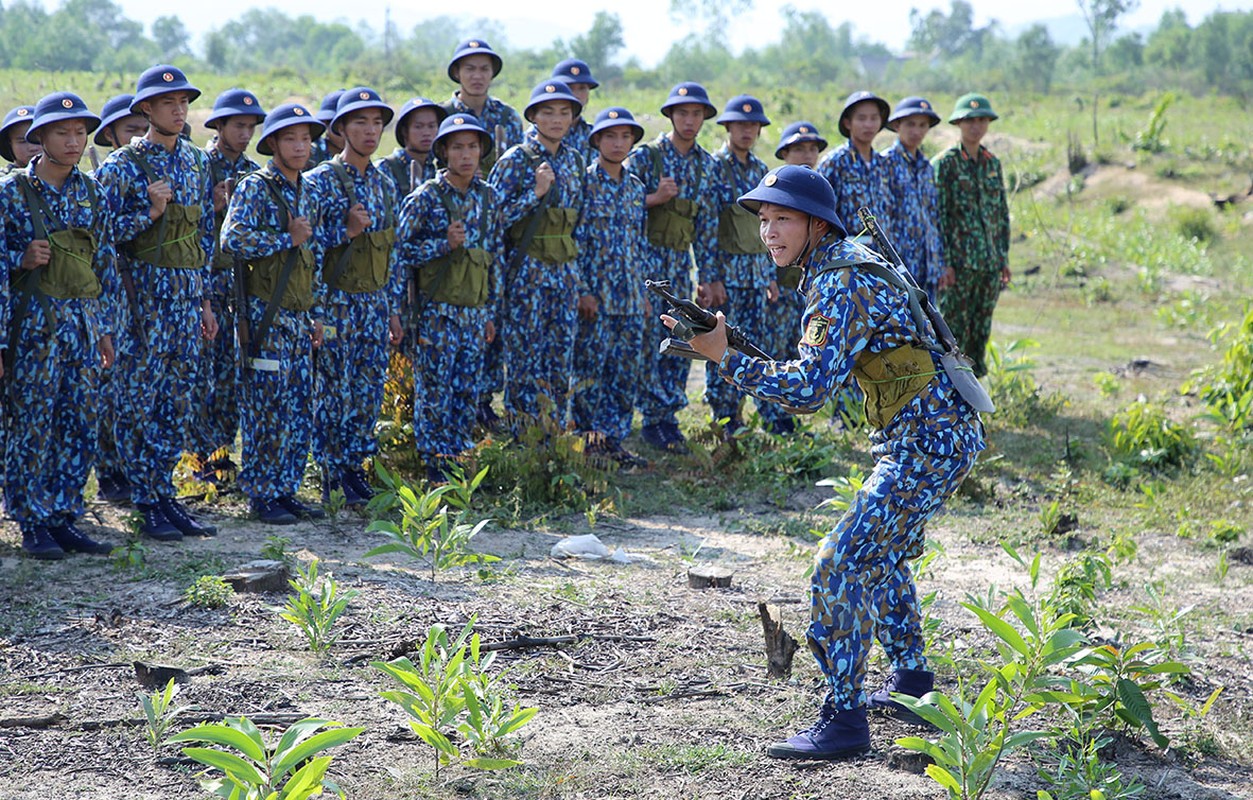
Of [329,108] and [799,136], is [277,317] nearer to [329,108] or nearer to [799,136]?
[329,108]

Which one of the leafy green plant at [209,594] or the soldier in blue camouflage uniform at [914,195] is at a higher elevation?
the soldier in blue camouflage uniform at [914,195]

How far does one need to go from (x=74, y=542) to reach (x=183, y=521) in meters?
0.54

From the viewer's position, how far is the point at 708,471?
7.93m

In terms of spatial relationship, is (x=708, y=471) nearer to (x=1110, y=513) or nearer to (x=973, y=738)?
(x=1110, y=513)

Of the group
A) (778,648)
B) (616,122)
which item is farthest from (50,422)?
(616,122)

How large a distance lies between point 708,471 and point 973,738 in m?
4.28

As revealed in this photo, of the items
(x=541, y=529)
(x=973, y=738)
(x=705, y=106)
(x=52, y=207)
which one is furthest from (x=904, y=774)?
(x=705, y=106)

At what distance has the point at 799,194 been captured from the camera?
4043 millimetres

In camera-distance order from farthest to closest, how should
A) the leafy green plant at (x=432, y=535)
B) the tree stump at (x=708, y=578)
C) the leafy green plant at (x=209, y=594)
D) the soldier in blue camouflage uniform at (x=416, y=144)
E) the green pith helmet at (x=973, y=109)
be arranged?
the green pith helmet at (x=973, y=109)
the soldier in blue camouflage uniform at (x=416, y=144)
the tree stump at (x=708, y=578)
the leafy green plant at (x=432, y=535)
the leafy green plant at (x=209, y=594)

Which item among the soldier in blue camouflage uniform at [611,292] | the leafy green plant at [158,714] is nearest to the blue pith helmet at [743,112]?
the soldier in blue camouflage uniform at [611,292]

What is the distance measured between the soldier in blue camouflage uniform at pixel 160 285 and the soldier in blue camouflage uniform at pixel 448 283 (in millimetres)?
1128

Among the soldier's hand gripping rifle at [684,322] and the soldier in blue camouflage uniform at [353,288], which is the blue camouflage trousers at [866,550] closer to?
the soldier's hand gripping rifle at [684,322]

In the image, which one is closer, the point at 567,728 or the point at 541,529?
the point at 567,728

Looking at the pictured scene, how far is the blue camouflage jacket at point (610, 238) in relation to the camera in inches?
320
